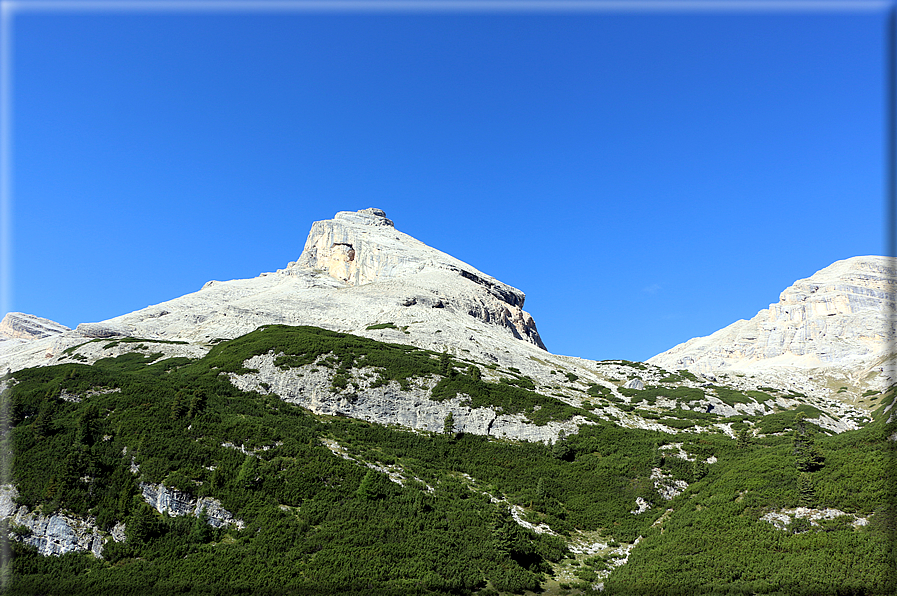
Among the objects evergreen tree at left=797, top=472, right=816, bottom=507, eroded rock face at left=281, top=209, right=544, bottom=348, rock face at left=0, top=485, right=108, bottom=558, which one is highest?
eroded rock face at left=281, top=209, right=544, bottom=348

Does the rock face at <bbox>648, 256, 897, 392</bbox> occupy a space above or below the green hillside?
above

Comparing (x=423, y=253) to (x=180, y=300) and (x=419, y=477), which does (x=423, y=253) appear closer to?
(x=180, y=300)

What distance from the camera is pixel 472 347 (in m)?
100

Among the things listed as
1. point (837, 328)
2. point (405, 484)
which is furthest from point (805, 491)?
point (837, 328)

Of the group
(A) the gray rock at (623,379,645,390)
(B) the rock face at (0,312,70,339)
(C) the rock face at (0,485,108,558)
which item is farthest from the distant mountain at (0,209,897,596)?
(B) the rock face at (0,312,70,339)

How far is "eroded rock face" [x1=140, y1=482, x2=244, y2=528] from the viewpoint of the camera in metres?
33.2

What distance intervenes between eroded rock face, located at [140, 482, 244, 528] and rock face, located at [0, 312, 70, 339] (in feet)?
571

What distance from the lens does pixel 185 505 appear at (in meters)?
33.7

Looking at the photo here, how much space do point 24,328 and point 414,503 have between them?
19564cm

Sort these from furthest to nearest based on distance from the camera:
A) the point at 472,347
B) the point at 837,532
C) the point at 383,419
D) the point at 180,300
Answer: the point at 180,300
the point at 472,347
the point at 383,419
the point at 837,532

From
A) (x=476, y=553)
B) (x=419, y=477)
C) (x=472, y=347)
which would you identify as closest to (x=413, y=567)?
(x=476, y=553)

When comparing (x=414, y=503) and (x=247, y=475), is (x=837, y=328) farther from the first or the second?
(x=247, y=475)

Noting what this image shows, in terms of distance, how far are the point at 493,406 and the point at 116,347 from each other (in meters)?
74.9

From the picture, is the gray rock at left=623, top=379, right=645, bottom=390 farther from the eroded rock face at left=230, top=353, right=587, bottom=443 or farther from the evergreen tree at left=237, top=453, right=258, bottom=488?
the evergreen tree at left=237, top=453, right=258, bottom=488
